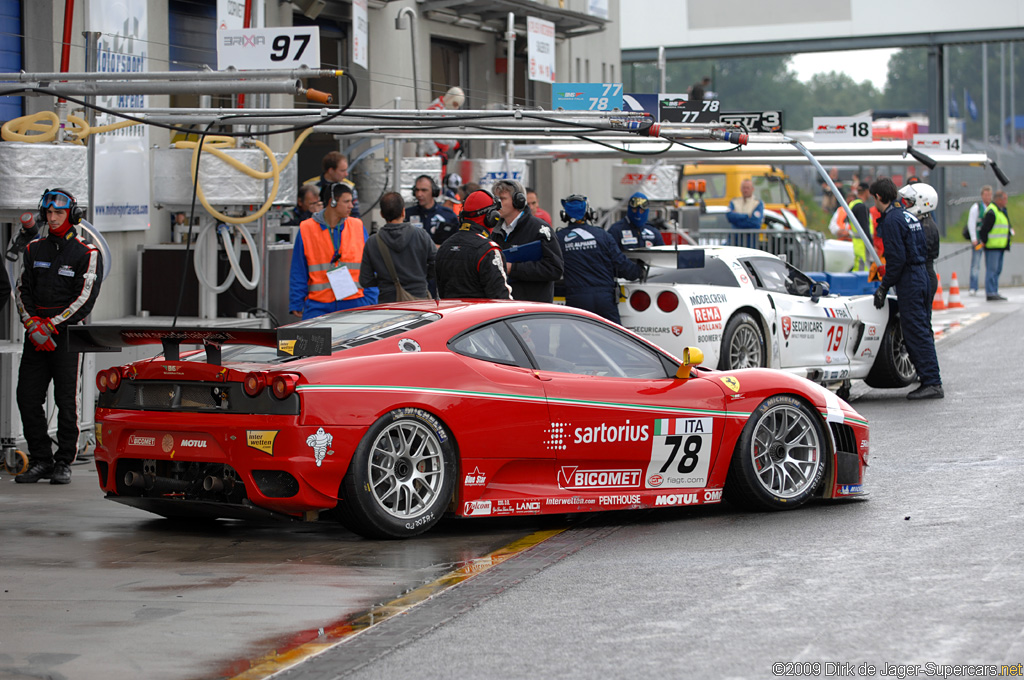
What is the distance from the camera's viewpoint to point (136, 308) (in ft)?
43.5

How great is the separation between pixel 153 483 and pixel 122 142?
599cm

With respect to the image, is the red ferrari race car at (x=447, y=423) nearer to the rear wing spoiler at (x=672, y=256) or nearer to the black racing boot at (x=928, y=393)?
the rear wing spoiler at (x=672, y=256)

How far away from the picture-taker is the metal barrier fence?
23.1 m

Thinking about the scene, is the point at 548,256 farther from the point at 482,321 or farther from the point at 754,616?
the point at 754,616

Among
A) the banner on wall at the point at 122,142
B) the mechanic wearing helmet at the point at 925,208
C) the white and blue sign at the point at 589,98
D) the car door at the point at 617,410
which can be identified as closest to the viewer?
the car door at the point at 617,410

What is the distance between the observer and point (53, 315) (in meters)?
9.83

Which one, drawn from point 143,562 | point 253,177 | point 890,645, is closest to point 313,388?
point 143,562

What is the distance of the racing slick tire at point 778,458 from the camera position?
8.41 metres

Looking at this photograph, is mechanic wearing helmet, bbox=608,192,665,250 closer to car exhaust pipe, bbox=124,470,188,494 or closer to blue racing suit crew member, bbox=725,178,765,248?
car exhaust pipe, bbox=124,470,188,494

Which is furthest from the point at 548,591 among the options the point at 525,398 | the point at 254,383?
the point at 254,383

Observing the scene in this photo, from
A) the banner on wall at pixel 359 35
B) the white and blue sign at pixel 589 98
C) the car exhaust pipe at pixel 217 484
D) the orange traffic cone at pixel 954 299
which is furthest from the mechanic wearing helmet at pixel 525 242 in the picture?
the orange traffic cone at pixel 954 299

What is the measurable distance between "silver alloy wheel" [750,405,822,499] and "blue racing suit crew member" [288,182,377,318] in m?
4.42

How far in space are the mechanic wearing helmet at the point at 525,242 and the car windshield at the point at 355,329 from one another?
3710 mm

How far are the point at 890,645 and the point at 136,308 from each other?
30.8ft
